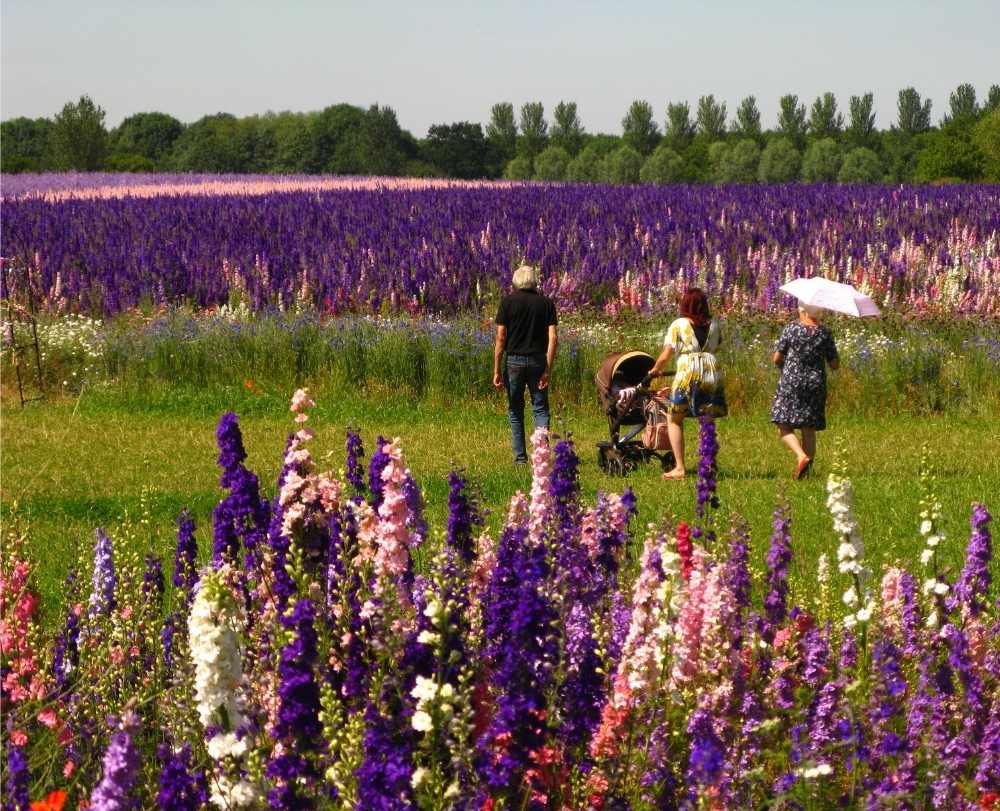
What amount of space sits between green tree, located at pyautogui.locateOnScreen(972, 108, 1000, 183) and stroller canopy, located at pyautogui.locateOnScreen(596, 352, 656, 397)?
1900 inches

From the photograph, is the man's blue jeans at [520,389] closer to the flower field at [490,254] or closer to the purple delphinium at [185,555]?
the purple delphinium at [185,555]

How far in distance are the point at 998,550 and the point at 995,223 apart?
14.5 meters

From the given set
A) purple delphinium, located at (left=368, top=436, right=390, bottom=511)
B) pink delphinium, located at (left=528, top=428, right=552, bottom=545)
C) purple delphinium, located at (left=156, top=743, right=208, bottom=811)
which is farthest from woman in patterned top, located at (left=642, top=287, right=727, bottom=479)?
purple delphinium, located at (left=156, top=743, right=208, bottom=811)

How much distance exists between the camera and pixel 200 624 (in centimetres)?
250

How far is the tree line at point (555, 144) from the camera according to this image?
5956 cm

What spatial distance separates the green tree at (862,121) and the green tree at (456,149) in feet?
72.6

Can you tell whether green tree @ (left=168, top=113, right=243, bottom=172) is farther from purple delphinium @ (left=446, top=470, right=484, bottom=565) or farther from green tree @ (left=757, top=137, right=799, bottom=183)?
purple delphinium @ (left=446, top=470, right=484, bottom=565)

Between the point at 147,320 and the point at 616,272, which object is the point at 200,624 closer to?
the point at 147,320

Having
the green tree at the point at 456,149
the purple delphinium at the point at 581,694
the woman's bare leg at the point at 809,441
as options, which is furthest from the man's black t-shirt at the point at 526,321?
the green tree at the point at 456,149

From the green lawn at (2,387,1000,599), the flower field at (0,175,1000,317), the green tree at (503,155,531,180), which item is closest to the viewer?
the green lawn at (2,387,1000,599)

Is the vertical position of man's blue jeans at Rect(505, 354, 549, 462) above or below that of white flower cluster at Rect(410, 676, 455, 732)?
below

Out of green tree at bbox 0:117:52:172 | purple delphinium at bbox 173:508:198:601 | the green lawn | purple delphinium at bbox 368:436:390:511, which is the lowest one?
the green lawn

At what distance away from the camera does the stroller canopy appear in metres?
10.5

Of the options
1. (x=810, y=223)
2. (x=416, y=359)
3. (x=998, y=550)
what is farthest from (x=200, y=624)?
(x=810, y=223)
